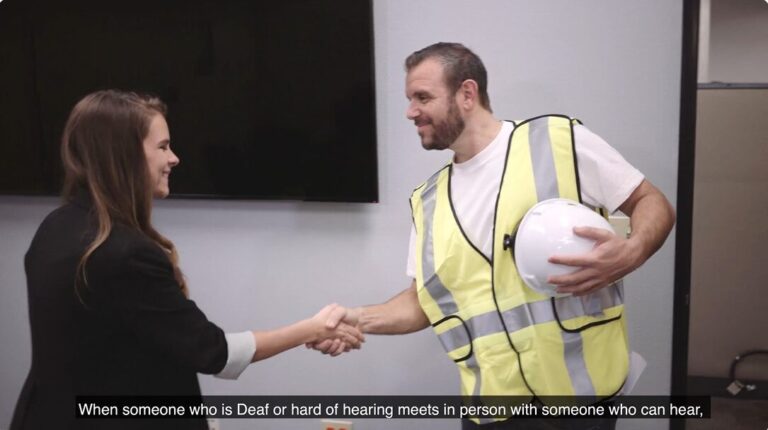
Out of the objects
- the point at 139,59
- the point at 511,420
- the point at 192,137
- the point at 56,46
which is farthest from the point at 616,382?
the point at 56,46

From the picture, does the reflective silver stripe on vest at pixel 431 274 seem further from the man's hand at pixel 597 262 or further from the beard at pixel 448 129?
the man's hand at pixel 597 262

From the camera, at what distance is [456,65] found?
4.40 feet

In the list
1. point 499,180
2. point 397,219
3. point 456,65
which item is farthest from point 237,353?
point 456,65

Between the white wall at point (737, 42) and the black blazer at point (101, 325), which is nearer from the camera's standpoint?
the black blazer at point (101, 325)

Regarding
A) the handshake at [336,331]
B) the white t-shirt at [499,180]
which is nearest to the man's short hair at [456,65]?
the white t-shirt at [499,180]

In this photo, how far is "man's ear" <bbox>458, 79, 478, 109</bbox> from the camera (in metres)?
1.34

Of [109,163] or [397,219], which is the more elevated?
[109,163]

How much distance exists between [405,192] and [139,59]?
0.78m

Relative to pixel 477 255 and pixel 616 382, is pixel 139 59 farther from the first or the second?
pixel 616 382

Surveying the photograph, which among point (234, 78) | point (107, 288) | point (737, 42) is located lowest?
point (107, 288)

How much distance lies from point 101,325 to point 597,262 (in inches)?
37.0

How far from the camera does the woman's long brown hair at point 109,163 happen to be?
3.88 feet

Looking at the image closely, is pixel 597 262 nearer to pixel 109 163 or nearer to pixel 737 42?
pixel 109 163

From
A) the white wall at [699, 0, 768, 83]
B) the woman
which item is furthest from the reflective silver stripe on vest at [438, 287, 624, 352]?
the white wall at [699, 0, 768, 83]
